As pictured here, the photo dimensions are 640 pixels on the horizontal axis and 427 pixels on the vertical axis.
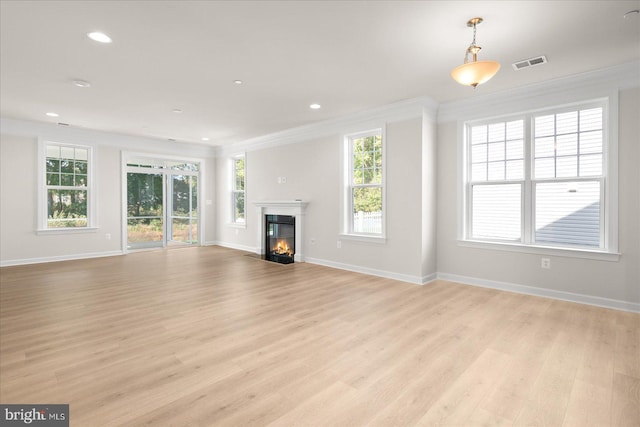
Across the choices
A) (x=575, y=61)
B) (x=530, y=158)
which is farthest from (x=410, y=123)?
(x=575, y=61)

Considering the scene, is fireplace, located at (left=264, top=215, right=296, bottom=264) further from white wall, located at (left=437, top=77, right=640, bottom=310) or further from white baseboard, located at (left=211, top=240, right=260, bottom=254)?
white wall, located at (left=437, top=77, right=640, bottom=310)

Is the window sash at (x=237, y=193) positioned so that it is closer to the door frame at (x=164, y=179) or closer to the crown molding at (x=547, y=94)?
the door frame at (x=164, y=179)

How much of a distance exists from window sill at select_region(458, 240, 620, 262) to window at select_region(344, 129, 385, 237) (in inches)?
54.8

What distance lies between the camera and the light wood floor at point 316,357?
6.10 ft

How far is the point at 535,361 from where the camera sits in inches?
95.9

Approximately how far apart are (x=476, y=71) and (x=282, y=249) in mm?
5140

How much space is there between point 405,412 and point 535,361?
1270 millimetres

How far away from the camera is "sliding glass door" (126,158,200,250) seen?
7684 millimetres

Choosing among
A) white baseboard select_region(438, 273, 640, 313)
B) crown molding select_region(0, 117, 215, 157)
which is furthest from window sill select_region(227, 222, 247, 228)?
white baseboard select_region(438, 273, 640, 313)

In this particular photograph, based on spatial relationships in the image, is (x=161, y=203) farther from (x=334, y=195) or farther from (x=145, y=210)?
(x=334, y=195)

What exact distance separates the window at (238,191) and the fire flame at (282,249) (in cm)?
170

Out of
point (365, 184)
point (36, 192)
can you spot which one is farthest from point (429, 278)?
point (36, 192)

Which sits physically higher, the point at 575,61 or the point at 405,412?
the point at 575,61

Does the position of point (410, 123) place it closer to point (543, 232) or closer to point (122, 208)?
point (543, 232)
